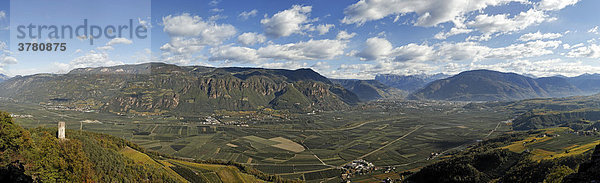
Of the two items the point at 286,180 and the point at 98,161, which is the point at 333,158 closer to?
the point at 286,180

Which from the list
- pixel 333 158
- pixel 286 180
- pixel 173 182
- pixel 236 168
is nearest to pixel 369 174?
pixel 333 158

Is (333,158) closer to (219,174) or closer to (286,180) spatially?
(286,180)

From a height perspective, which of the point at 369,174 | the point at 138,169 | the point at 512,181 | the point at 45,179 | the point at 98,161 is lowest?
the point at 369,174

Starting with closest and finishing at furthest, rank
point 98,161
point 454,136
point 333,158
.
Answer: point 98,161 < point 333,158 < point 454,136

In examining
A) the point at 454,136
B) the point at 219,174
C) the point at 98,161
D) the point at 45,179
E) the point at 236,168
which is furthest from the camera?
the point at 454,136

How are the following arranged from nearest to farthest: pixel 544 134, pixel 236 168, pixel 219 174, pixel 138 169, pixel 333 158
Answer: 1. pixel 138 169
2. pixel 219 174
3. pixel 236 168
4. pixel 333 158
5. pixel 544 134

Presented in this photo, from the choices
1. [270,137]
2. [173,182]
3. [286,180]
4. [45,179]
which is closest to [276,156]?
[286,180]

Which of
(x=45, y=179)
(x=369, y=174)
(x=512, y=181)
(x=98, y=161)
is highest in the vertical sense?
(x=45, y=179)

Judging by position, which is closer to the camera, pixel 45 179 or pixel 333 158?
pixel 45 179

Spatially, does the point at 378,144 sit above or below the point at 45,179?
below
